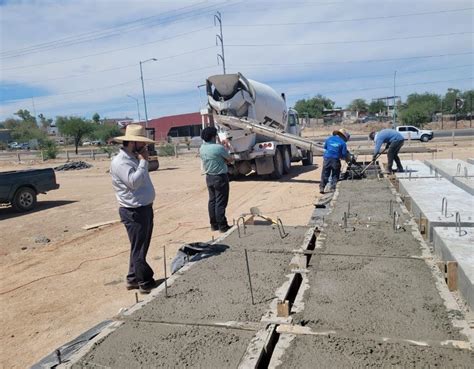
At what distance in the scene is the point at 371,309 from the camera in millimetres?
3152

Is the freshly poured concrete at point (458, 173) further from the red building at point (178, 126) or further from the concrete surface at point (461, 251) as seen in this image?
the red building at point (178, 126)

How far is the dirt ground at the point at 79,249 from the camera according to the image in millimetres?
4469

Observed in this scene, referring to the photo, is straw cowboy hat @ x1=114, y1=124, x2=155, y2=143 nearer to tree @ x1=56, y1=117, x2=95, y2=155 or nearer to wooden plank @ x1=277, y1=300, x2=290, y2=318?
wooden plank @ x1=277, y1=300, x2=290, y2=318

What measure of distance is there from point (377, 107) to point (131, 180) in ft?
306

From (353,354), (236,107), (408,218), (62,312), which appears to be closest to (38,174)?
(236,107)

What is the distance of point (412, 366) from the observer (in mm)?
2400

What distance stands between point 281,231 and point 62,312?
9.07ft

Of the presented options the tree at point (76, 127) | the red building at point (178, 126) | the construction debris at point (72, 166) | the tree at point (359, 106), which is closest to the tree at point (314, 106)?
the tree at point (359, 106)

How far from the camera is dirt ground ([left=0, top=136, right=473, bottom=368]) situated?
14.7 ft

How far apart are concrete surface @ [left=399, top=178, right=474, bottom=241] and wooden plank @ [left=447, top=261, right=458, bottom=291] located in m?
1.38

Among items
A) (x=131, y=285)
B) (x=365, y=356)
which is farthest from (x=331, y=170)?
(x=365, y=356)

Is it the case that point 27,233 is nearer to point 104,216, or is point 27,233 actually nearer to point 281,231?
point 104,216

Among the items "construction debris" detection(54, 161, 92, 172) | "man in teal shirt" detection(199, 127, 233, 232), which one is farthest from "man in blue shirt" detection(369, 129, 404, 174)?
"construction debris" detection(54, 161, 92, 172)

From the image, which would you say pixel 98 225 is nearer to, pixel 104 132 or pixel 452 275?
pixel 452 275
